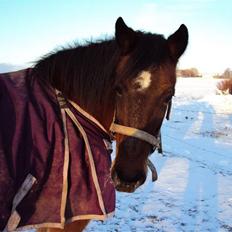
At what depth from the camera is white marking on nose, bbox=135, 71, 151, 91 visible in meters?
2.16

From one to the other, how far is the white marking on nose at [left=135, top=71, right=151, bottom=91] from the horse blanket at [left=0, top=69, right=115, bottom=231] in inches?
20.8

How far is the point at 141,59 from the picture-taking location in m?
2.23

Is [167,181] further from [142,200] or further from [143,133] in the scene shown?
[143,133]

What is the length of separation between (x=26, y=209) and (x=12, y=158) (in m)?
0.34

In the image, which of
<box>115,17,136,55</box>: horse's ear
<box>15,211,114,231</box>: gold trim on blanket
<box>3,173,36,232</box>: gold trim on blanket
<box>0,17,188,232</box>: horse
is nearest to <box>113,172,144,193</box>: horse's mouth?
<box>0,17,188,232</box>: horse

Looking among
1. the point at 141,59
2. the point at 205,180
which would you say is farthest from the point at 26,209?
the point at 205,180

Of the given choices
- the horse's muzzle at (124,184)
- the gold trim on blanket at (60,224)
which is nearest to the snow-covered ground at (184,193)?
the gold trim on blanket at (60,224)

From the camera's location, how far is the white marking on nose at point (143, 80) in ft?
7.08

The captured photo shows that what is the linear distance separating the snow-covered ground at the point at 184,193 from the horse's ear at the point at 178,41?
8.69 ft

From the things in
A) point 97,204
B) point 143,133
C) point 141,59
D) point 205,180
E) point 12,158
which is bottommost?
point 205,180

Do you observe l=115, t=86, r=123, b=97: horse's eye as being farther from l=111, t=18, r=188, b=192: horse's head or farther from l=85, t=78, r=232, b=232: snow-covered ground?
l=85, t=78, r=232, b=232: snow-covered ground

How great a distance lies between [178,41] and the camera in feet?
7.63

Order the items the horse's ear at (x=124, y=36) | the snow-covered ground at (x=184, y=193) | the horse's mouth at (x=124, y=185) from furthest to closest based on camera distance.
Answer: the snow-covered ground at (x=184, y=193), the horse's ear at (x=124, y=36), the horse's mouth at (x=124, y=185)

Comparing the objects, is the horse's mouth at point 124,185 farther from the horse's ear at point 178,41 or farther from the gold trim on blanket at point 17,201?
the horse's ear at point 178,41
